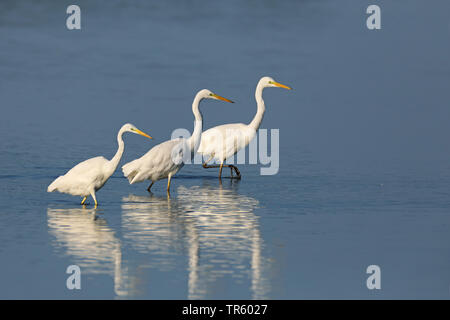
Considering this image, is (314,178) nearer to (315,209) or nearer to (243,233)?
(315,209)

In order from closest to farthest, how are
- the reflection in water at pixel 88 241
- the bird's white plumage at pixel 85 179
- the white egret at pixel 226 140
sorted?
the reflection in water at pixel 88 241 → the bird's white plumage at pixel 85 179 → the white egret at pixel 226 140

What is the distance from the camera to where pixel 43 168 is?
23.4m

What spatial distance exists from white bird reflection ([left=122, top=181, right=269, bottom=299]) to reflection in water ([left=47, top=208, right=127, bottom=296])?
1.30 ft

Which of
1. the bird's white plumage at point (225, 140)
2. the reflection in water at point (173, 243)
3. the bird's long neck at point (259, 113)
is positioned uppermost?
the bird's long neck at point (259, 113)

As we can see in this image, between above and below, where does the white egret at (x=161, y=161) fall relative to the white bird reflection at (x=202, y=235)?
above

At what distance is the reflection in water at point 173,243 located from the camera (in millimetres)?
10102

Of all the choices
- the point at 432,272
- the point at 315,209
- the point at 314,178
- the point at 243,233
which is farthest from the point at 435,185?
the point at 432,272

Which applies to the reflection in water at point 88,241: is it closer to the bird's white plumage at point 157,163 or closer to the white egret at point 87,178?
the white egret at point 87,178

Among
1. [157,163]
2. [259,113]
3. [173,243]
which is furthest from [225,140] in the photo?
[173,243]

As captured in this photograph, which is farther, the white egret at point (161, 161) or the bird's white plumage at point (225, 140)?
the bird's white plumage at point (225, 140)

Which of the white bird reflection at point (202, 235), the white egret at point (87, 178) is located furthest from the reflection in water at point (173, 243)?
the white egret at point (87, 178)

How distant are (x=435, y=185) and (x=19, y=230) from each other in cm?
1071

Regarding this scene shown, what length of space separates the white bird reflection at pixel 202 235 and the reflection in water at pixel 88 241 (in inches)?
15.6

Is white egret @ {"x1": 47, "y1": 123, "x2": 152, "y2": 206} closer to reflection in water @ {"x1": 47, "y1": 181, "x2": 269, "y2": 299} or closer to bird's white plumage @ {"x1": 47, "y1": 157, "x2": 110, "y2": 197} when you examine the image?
bird's white plumage @ {"x1": 47, "y1": 157, "x2": 110, "y2": 197}
